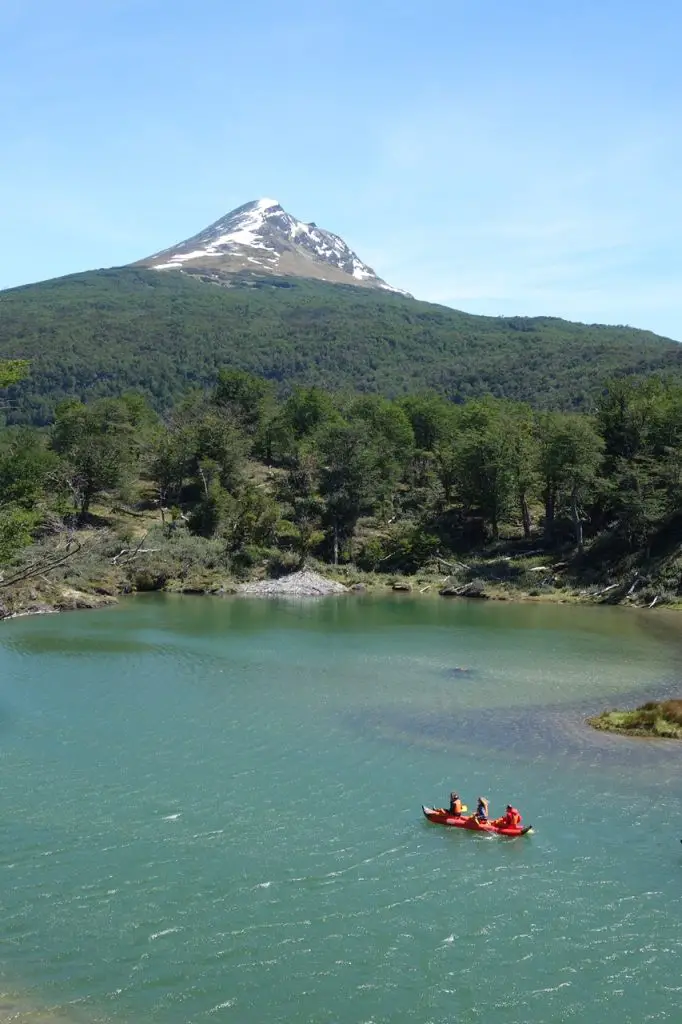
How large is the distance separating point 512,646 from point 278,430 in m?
59.5

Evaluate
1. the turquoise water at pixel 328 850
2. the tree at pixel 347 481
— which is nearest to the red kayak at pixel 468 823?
the turquoise water at pixel 328 850

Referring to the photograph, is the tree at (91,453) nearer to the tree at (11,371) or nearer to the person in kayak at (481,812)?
the tree at (11,371)

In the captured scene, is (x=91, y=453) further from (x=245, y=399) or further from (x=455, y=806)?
(x=455, y=806)

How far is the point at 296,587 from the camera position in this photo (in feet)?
243

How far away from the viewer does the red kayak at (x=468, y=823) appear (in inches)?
866

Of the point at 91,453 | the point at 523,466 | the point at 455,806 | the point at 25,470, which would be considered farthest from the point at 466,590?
the point at 455,806

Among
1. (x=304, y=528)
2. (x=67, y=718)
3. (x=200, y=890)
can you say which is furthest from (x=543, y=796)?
(x=304, y=528)

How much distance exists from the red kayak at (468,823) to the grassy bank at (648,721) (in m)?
10.3

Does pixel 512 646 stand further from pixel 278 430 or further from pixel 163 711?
pixel 278 430

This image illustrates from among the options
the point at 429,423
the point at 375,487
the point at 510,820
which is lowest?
the point at 510,820

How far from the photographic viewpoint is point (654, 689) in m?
37.5

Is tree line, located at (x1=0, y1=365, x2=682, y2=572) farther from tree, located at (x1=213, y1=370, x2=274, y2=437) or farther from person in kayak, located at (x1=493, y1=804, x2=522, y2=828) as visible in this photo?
person in kayak, located at (x1=493, y1=804, x2=522, y2=828)

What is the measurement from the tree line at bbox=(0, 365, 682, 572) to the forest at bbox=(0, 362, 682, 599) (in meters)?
0.18

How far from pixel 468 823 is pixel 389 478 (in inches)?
2758
